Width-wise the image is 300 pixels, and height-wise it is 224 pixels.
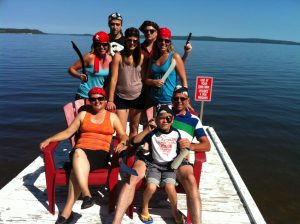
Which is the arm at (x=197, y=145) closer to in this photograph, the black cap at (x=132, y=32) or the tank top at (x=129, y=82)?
the tank top at (x=129, y=82)

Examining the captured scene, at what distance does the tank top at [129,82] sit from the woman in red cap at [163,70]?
0.16 meters

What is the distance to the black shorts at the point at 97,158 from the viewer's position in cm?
427

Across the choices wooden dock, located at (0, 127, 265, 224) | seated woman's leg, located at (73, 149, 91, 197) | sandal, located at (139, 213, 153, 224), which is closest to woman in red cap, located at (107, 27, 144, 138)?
seated woman's leg, located at (73, 149, 91, 197)

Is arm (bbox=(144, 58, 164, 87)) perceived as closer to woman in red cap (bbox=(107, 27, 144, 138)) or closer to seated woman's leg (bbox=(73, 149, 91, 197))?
woman in red cap (bbox=(107, 27, 144, 138))

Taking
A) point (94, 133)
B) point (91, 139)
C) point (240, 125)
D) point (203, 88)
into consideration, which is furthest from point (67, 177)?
point (240, 125)

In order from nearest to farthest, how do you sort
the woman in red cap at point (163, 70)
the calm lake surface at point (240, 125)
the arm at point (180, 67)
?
the woman in red cap at point (163, 70) < the arm at point (180, 67) < the calm lake surface at point (240, 125)

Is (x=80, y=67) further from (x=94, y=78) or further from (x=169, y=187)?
(x=169, y=187)

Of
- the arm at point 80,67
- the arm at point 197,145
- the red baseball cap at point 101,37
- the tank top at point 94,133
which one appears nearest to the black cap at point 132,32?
the red baseball cap at point 101,37

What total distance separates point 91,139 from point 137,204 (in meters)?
1.16

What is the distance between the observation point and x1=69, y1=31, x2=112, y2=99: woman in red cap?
15.7 ft

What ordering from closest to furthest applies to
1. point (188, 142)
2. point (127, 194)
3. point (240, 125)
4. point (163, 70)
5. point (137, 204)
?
point (127, 194) < point (188, 142) < point (137, 204) < point (163, 70) < point (240, 125)

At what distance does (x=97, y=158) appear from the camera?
4.33m

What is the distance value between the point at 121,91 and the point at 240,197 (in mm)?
2476

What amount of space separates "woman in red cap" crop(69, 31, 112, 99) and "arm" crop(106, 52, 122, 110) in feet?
0.83
